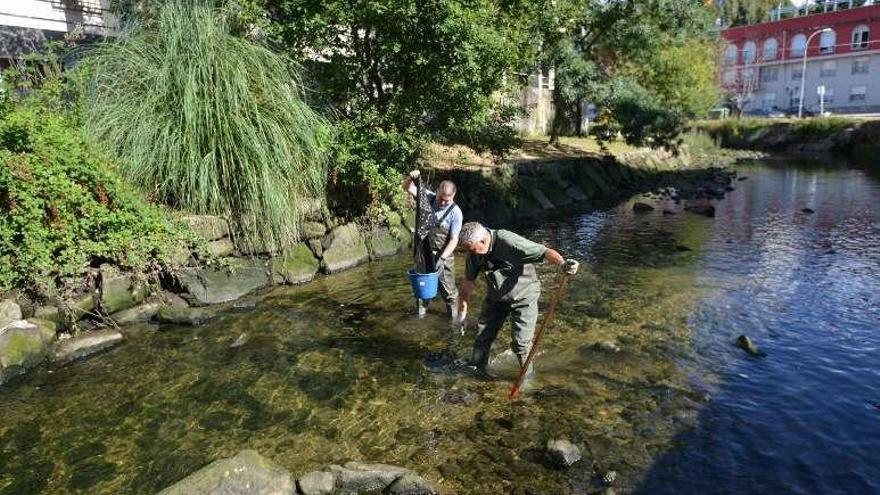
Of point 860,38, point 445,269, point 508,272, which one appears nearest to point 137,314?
point 445,269

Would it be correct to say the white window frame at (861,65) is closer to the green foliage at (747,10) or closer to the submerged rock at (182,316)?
the green foliage at (747,10)

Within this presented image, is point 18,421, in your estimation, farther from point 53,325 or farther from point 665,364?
point 665,364

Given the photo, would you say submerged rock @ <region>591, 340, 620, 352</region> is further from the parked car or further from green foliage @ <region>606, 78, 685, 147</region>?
the parked car

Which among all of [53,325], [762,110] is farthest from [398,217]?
[762,110]

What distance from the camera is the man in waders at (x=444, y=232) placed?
8.40 m

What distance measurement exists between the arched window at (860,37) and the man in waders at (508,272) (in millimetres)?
60358

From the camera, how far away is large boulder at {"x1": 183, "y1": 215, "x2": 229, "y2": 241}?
10.1 meters

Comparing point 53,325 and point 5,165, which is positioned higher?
point 5,165

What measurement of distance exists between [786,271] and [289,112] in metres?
9.82

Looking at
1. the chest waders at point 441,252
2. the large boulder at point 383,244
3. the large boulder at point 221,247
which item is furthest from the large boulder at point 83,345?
the large boulder at point 383,244

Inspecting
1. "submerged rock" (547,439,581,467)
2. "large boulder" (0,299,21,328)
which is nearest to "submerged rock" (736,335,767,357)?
"submerged rock" (547,439,581,467)

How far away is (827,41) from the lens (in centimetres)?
5547

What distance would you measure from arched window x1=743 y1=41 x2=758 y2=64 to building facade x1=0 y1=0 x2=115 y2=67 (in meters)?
58.7

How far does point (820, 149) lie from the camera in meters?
40.7
